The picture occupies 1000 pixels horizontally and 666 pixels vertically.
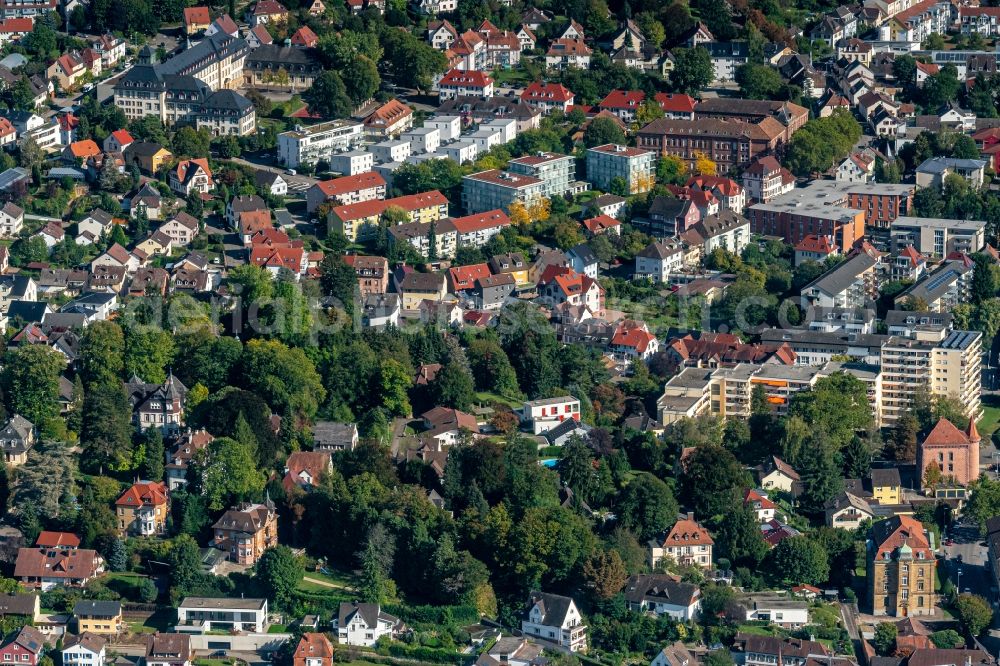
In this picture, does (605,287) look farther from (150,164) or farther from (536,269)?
(150,164)

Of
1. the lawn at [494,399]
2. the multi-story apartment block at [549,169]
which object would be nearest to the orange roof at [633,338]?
the lawn at [494,399]

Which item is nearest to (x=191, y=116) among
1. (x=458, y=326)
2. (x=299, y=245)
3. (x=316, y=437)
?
(x=299, y=245)

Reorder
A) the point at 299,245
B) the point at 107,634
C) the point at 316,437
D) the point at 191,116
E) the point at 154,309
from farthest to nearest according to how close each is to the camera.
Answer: the point at 191,116 → the point at 299,245 → the point at 154,309 → the point at 316,437 → the point at 107,634

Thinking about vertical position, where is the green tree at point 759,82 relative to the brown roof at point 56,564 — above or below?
above

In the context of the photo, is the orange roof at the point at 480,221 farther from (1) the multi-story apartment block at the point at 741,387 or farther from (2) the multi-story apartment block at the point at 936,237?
(2) the multi-story apartment block at the point at 936,237

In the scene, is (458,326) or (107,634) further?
(458,326)

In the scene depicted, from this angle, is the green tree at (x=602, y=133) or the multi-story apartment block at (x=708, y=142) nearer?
the green tree at (x=602, y=133)

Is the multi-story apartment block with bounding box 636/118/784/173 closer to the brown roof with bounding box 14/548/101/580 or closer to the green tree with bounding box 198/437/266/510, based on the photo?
the green tree with bounding box 198/437/266/510

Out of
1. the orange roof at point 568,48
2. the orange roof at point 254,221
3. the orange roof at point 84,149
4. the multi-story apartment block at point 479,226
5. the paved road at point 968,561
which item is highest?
the orange roof at point 84,149
